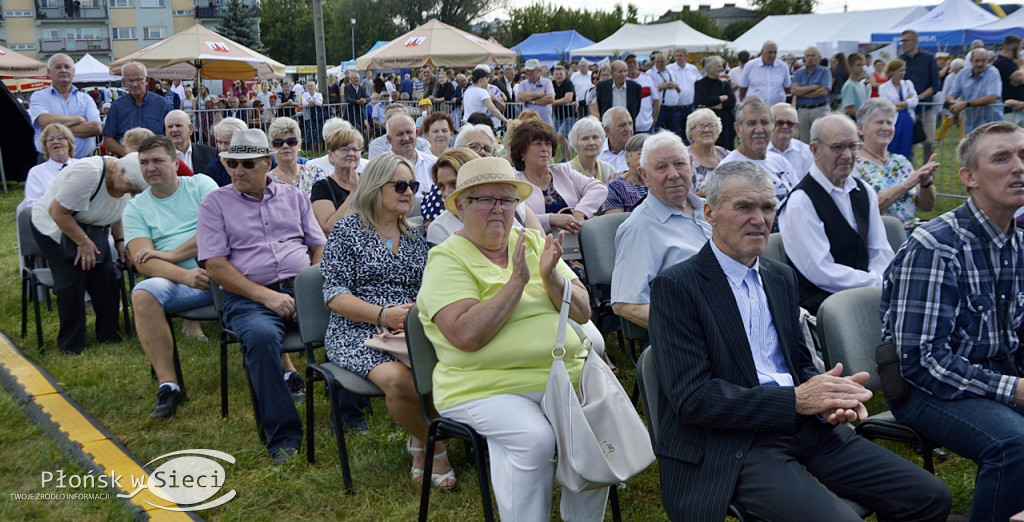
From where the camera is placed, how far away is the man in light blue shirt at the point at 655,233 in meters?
3.91

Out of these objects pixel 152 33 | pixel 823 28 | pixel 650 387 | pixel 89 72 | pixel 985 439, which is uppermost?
pixel 152 33

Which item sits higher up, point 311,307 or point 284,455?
point 311,307

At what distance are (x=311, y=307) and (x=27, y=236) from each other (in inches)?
128

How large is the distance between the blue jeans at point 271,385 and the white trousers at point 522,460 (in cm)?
144

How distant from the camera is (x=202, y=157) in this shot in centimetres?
761

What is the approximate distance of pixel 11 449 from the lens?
14.3ft

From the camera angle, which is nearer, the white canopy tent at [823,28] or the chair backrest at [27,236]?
the chair backrest at [27,236]

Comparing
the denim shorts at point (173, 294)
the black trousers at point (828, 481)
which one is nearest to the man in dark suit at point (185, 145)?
the denim shorts at point (173, 294)

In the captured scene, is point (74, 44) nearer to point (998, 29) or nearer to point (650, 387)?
point (998, 29)

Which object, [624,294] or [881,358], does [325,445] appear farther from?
[881,358]

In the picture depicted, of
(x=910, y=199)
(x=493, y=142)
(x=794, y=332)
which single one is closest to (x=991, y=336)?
(x=794, y=332)

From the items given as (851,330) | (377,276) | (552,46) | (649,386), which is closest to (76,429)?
(377,276)

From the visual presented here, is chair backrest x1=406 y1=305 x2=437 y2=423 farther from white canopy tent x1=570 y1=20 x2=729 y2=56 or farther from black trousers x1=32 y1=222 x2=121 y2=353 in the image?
white canopy tent x1=570 y1=20 x2=729 y2=56

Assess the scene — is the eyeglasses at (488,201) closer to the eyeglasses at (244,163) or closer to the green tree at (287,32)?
the eyeglasses at (244,163)
